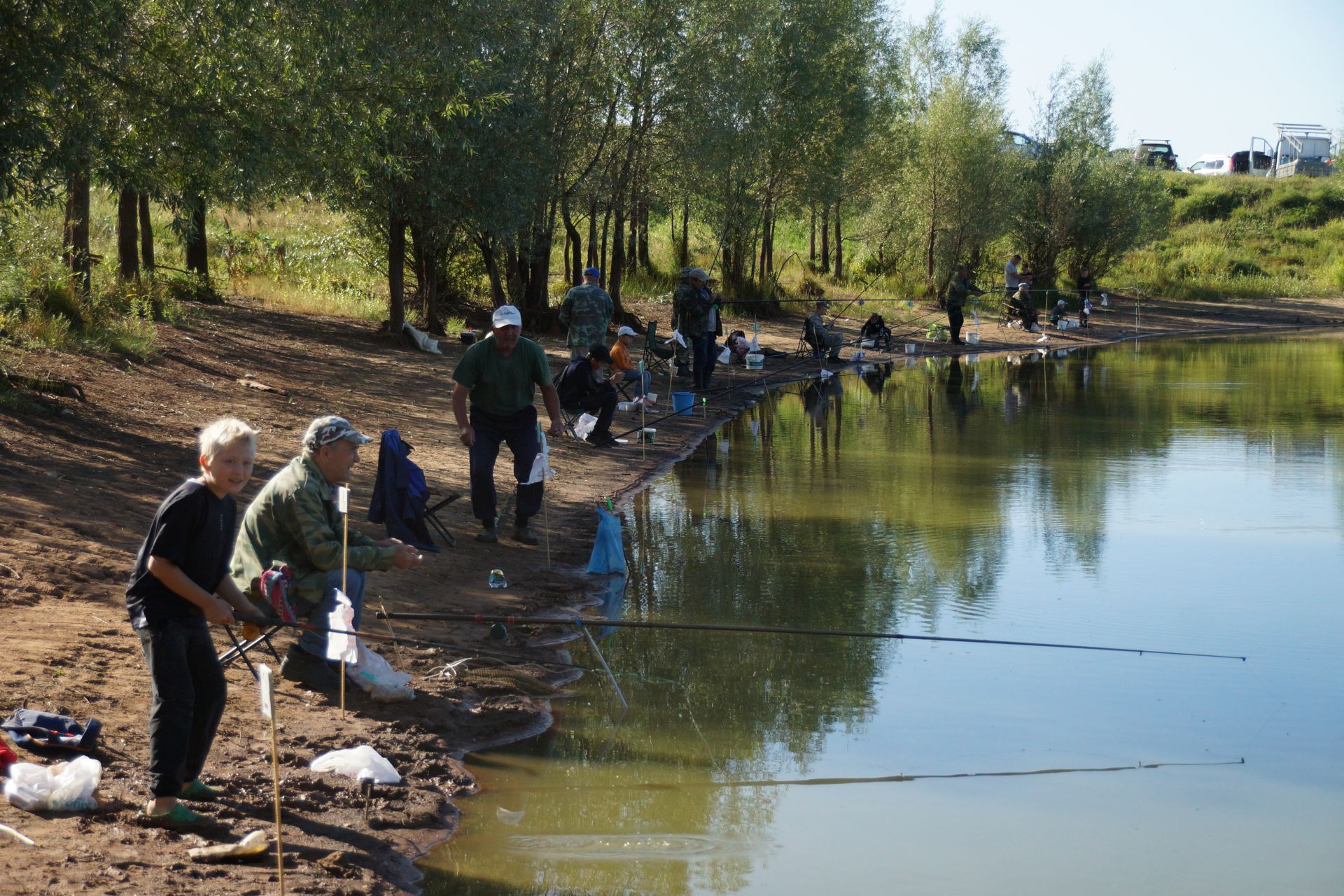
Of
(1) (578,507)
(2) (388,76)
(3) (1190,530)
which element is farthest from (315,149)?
(3) (1190,530)

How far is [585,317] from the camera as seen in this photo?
15.3m

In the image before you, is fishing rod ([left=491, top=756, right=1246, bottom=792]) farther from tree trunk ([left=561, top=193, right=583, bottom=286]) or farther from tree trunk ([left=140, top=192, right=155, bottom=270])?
tree trunk ([left=561, top=193, right=583, bottom=286])

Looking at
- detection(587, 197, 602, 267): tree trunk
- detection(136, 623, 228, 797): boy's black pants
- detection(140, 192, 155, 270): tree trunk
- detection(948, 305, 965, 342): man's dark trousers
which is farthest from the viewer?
detection(948, 305, 965, 342): man's dark trousers

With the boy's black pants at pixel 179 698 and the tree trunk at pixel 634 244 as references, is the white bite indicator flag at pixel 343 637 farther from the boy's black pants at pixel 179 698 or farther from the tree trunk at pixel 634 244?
the tree trunk at pixel 634 244

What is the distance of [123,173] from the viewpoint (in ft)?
35.0

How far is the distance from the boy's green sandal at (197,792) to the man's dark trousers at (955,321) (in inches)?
1028

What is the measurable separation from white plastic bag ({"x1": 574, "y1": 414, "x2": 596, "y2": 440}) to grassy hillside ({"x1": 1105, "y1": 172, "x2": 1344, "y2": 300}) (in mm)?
33665

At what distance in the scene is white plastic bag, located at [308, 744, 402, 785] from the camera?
5.26 metres

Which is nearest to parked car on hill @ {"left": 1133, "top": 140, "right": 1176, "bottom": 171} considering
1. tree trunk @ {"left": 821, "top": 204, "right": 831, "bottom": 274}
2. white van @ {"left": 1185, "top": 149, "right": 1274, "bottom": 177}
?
white van @ {"left": 1185, "top": 149, "right": 1274, "bottom": 177}

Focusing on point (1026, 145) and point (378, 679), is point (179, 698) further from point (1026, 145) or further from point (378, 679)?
point (1026, 145)

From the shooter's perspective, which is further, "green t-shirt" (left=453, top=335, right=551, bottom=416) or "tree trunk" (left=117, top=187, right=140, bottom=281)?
"tree trunk" (left=117, top=187, right=140, bottom=281)

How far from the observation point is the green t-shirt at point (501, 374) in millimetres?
9070

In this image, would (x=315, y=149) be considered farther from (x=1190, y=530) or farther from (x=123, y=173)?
(x=1190, y=530)

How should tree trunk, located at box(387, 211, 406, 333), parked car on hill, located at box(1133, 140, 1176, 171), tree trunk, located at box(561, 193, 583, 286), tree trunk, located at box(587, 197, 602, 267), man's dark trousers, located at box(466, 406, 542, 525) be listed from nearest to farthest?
1. man's dark trousers, located at box(466, 406, 542, 525)
2. tree trunk, located at box(387, 211, 406, 333)
3. tree trunk, located at box(561, 193, 583, 286)
4. tree trunk, located at box(587, 197, 602, 267)
5. parked car on hill, located at box(1133, 140, 1176, 171)
